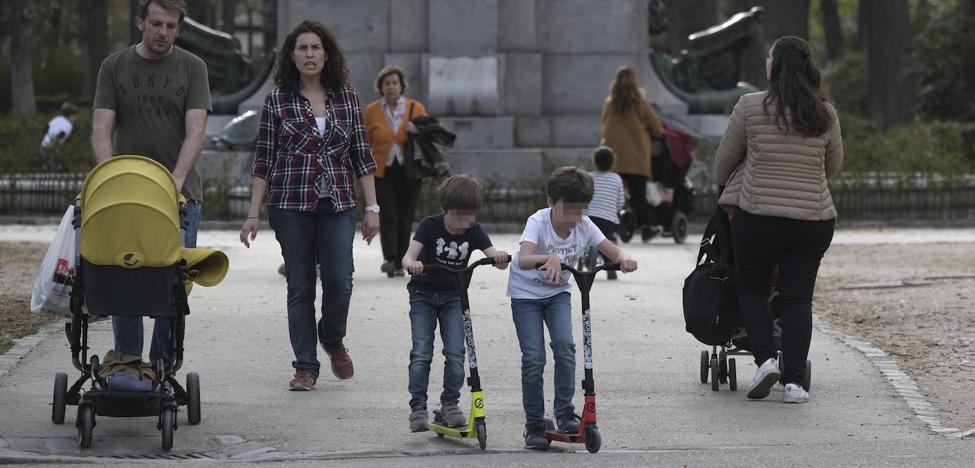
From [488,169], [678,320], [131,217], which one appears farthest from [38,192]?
[131,217]

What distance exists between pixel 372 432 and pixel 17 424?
4.70 feet

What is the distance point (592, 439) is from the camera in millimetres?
7336

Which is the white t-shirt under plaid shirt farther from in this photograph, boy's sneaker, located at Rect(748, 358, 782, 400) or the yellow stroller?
the yellow stroller

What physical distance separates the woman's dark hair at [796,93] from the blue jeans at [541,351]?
1747mm

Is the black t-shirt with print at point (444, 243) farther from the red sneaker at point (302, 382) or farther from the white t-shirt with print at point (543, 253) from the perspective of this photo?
the red sneaker at point (302, 382)

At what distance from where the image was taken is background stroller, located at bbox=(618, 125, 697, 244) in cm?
1900

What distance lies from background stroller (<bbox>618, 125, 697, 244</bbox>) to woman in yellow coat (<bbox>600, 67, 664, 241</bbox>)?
32.1 inches

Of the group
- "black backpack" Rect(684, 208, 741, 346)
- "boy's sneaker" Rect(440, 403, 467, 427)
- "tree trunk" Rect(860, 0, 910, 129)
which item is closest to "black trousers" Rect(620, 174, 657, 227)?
"black backpack" Rect(684, 208, 741, 346)

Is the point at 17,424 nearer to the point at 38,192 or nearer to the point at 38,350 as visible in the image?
the point at 38,350

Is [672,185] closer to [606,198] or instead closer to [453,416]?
[606,198]

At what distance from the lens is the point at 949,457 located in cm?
733

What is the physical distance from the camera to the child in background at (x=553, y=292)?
7.50 metres

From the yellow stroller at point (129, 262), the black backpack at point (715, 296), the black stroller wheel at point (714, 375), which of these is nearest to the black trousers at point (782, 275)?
the black backpack at point (715, 296)

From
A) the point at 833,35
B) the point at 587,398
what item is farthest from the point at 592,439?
the point at 833,35
